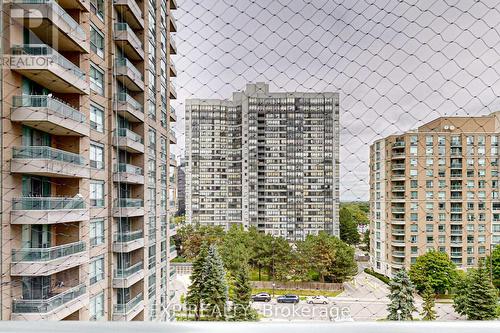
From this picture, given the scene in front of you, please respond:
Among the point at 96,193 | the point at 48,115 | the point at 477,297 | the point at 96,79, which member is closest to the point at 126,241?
the point at 96,193

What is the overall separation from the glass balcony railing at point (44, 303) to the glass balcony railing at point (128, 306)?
0.56 metres

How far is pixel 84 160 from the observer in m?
2.52

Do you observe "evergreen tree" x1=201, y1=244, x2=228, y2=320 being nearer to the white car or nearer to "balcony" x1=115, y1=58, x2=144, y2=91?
the white car

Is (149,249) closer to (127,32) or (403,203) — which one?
(127,32)

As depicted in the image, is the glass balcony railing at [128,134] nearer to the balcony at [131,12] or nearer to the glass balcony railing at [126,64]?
the glass balcony railing at [126,64]

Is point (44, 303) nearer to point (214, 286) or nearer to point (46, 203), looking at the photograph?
point (46, 203)

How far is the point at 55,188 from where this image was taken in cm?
241

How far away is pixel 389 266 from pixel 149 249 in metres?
2.99

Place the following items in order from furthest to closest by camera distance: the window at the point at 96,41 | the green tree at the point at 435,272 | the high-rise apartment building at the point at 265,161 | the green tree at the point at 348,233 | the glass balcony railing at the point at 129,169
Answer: the green tree at the point at 348,233 < the green tree at the point at 435,272 < the high-rise apartment building at the point at 265,161 < the glass balcony railing at the point at 129,169 < the window at the point at 96,41

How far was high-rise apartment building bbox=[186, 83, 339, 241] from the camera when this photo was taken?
10.5 ft

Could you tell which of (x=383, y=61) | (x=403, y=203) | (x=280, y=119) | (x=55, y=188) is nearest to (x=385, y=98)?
(x=383, y=61)

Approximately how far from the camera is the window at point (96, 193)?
2627mm

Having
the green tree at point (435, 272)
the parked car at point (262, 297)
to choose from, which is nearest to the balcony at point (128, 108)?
the parked car at point (262, 297)

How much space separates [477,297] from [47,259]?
3.80 m
